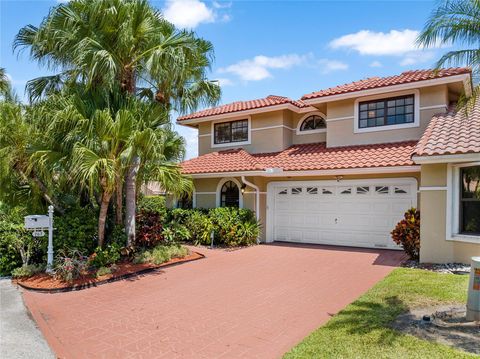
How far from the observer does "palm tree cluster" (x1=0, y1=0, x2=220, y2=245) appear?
924 centimetres

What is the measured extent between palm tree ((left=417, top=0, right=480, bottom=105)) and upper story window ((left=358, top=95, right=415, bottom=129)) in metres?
7.03

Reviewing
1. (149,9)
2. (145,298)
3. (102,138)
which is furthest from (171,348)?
(149,9)

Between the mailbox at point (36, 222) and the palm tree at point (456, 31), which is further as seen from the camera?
the mailbox at point (36, 222)

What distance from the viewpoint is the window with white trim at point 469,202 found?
1002cm

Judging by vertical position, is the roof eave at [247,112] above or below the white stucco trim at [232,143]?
above

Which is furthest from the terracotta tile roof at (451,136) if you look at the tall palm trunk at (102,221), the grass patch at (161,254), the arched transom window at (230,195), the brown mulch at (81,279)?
the tall palm trunk at (102,221)

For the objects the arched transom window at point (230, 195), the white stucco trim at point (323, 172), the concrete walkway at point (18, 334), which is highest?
the white stucco trim at point (323, 172)

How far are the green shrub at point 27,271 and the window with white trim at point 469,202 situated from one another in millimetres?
12104

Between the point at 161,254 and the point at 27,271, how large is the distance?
364 cm

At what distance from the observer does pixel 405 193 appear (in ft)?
41.9

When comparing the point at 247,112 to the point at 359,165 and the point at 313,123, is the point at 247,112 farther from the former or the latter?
the point at 359,165

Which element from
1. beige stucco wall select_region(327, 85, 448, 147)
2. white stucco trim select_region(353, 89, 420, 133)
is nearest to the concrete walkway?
beige stucco wall select_region(327, 85, 448, 147)

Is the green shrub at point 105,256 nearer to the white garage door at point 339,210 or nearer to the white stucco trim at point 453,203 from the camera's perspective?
the white garage door at point 339,210

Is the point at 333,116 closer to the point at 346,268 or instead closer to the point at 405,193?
the point at 405,193
